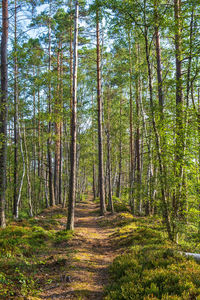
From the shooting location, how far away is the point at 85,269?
5.96 meters

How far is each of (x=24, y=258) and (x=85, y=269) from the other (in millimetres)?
1839

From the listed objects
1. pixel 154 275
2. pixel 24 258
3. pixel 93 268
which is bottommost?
pixel 93 268

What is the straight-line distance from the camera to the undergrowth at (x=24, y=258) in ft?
14.2

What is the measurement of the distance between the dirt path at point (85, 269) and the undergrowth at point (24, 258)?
0.47m

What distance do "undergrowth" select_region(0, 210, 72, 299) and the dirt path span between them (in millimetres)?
470

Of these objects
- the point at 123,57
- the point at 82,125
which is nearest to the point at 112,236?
the point at 123,57

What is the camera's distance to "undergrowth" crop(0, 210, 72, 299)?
4328 millimetres

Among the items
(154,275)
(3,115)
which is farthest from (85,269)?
(3,115)

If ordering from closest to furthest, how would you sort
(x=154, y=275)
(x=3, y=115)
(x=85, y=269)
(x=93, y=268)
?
1. (x=154, y=275)
2. (x=85, y=269)
3. (x=93, y=268)
4. (x=3, y=115)

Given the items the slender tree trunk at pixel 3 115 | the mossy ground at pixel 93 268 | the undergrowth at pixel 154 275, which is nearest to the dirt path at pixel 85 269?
the mossy ground at pixel 93 268

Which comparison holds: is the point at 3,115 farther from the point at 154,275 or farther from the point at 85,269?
the point at 154,275

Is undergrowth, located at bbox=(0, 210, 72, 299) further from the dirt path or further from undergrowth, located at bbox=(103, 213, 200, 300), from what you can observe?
undergrowth, located at bbox=(103, 213, 200, 300)

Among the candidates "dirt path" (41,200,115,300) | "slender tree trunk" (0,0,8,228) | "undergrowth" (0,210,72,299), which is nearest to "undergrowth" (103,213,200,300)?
"dirt path" (41,200,115,300)

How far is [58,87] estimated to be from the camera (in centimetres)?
1778
